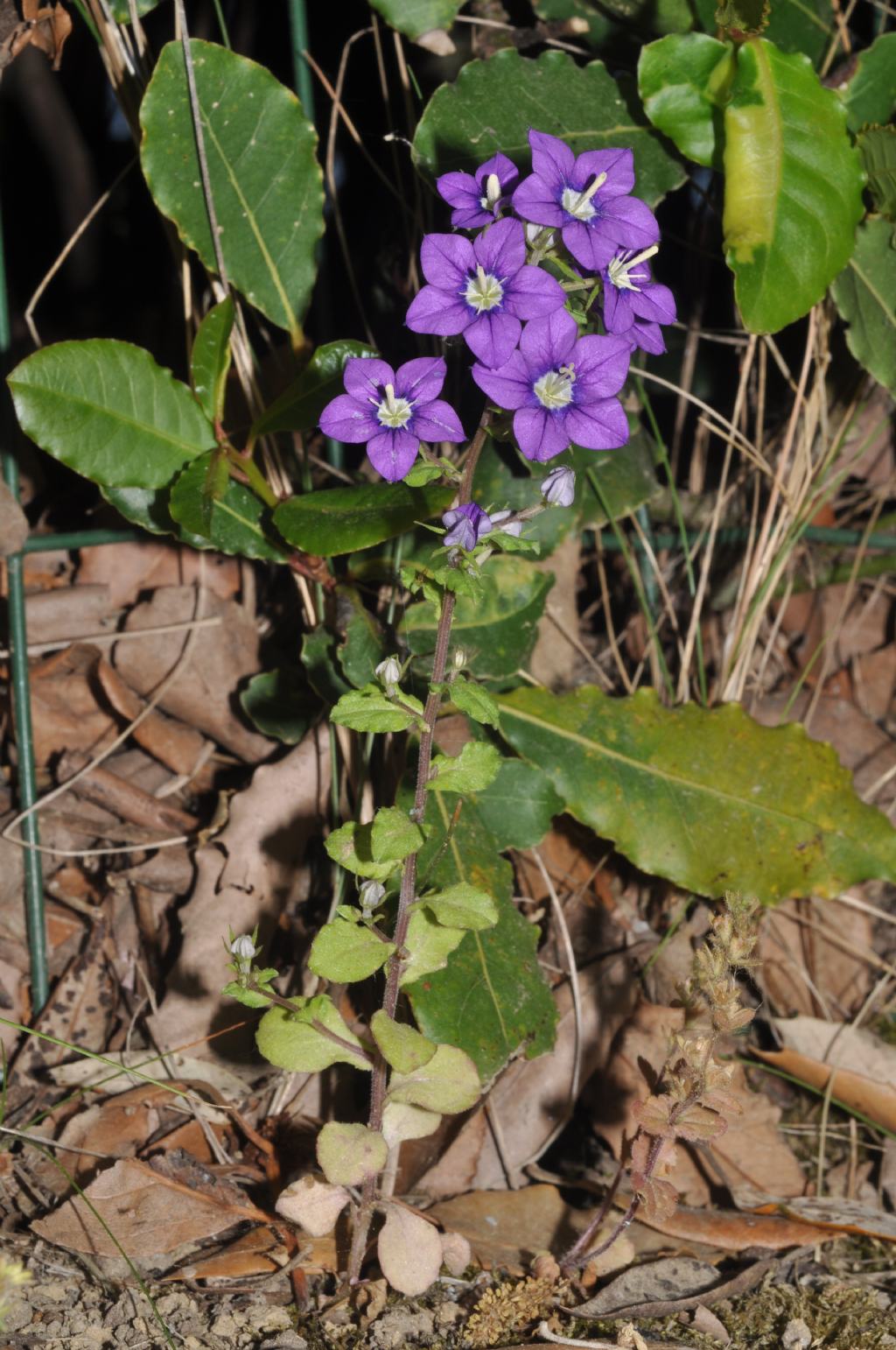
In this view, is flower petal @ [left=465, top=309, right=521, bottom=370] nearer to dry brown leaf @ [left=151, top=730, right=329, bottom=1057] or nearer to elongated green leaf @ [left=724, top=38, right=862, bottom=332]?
elongated green leaf @ [left=724, top=38, right=862, bottom=332]

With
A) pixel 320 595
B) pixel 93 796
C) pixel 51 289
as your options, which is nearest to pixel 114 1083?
pixel 93 796

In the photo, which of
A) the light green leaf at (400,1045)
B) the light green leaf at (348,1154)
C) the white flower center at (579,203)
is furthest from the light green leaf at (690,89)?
the light green leaf at (348,1154)

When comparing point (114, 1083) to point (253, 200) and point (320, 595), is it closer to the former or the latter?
point (320, 595)

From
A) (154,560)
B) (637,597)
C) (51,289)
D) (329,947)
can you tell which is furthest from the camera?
(51,289)

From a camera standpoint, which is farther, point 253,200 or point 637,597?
point 637,597

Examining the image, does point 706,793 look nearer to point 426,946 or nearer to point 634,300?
point 426,946

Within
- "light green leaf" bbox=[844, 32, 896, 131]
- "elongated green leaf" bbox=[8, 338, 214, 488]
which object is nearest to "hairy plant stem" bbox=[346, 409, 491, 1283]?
"elongated green leaf" bbox=[8, 338, 214, 488]
